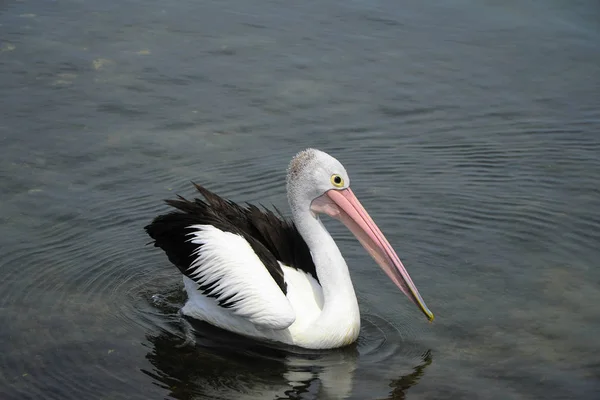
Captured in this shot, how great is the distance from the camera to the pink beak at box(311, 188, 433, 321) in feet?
17.8

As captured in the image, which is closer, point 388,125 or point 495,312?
point 495,312

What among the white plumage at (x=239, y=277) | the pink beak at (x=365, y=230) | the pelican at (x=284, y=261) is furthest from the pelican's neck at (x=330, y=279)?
the white plumage at (x=239, y=277)

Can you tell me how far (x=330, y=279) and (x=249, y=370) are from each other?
2.25 ft

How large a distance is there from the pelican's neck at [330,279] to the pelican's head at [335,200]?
0.33ft

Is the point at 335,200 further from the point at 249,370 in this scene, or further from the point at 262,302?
the point at 249,370

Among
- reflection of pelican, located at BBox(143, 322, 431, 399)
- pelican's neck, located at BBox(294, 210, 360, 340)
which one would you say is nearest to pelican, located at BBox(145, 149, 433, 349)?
pelican's neck, located at BBox(294, 210, 360, 340)

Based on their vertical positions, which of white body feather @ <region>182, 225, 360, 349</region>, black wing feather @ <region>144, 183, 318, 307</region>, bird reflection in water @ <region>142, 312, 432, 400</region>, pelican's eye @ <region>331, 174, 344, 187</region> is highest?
pelican's eye @ <region>331, 174, 344, 187</region>

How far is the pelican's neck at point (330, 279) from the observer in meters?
5.31

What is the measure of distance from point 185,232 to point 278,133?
2.44 meters

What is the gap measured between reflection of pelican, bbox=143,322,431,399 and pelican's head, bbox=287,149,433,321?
507 millimetres

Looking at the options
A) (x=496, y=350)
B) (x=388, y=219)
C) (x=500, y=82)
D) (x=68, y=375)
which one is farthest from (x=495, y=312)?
(x=500, y=82)

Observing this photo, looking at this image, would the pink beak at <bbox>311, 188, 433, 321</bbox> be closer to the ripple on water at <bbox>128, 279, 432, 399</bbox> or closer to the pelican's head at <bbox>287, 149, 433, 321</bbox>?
the pelican's head at <bbox>287, 149, 433, 321</bbox>

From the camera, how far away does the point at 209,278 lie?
18.0ft

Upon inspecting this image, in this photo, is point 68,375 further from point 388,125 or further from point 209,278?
point 388,125
